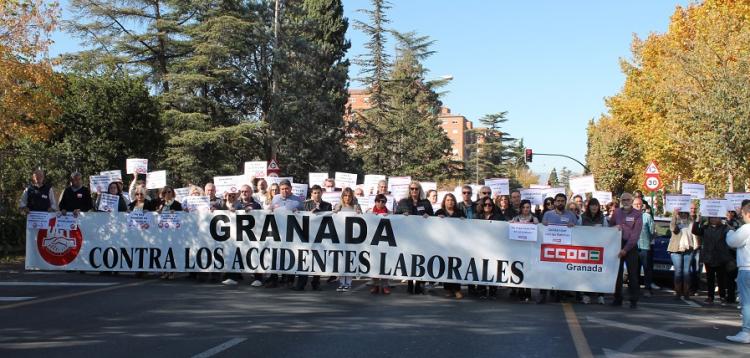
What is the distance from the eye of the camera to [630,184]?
54.0 m

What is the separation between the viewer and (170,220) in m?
13.3

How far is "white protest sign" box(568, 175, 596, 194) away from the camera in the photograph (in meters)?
17.4

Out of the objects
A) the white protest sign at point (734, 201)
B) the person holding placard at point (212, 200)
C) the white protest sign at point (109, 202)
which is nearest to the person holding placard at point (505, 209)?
the white protest sign at point (734, 201)

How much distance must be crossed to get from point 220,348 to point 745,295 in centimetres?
616

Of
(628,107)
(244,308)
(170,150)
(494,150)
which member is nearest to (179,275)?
(244,308)

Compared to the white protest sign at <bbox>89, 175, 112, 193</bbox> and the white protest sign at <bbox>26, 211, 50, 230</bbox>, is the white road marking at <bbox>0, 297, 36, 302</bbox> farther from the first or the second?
the white protest sign at <bbox>89, 175, 112, 193</bbox>

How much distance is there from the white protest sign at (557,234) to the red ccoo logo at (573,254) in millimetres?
75

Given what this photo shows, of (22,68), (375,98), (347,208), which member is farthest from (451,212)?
(375,98)

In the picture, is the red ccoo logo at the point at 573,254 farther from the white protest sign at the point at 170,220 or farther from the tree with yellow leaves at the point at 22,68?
the tree with yellow leaves at the point at 22,68

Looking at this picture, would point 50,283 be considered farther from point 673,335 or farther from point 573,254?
point 673,335

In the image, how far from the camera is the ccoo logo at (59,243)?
13500 millimetres

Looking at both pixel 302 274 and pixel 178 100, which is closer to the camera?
pixel 302 274

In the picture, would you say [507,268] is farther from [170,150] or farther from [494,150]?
[494,150]

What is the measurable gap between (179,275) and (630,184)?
150 ft
